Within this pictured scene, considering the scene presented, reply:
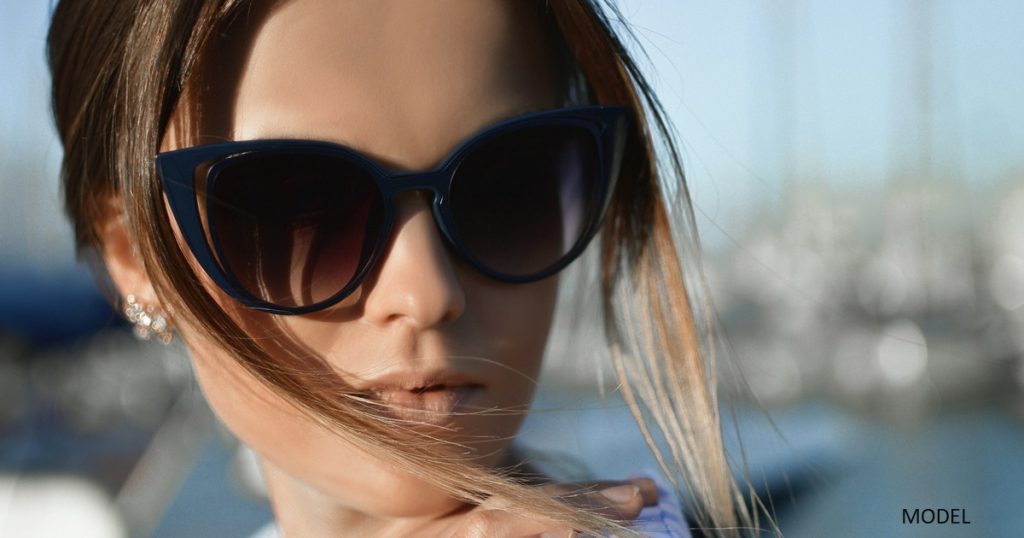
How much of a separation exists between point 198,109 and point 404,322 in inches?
9.8

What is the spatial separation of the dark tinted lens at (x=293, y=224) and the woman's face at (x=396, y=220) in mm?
26

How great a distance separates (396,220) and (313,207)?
0.22ft

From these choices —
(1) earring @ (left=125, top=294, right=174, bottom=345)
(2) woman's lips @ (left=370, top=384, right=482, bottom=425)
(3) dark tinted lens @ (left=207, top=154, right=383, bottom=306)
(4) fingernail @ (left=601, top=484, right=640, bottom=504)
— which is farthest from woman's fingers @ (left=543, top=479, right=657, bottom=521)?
(1) earring @ (left=125, top=294, right=174, bottom=345)

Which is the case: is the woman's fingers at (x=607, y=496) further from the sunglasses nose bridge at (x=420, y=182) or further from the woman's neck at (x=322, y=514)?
the sunglasses nose bridge at (x=420, y=182)

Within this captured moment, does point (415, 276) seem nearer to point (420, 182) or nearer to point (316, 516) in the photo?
point (420, 182)

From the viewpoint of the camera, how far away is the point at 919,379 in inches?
201

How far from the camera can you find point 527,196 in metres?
0.79

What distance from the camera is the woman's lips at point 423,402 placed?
2.44ft

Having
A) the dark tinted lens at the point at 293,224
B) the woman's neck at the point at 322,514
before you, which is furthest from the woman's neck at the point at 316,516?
the dark tinted lens at the point at 293,224

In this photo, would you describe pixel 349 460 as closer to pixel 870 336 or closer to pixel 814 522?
pixel 814 522

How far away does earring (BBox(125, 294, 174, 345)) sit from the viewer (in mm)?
868

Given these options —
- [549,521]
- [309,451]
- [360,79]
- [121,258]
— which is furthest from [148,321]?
[549,521]

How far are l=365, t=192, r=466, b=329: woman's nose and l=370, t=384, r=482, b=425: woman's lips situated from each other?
64 mm

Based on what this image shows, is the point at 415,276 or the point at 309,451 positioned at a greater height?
the point at 415,276
